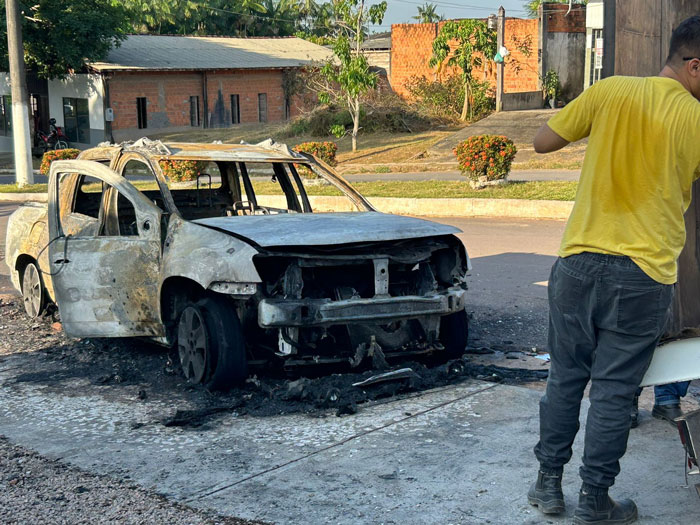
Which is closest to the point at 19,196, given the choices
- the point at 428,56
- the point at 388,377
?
the point at 388,377

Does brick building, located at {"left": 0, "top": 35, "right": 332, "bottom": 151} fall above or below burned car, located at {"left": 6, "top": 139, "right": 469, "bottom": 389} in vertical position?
above

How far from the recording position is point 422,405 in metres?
5.69

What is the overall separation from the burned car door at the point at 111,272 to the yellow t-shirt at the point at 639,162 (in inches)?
137

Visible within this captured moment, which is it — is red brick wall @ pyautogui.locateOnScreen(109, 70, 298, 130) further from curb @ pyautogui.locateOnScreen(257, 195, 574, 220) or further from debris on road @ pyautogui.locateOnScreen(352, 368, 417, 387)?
debris on road @ pyautogui.locateOnScreen(352, 368, 417, 387)

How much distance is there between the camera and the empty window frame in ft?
139

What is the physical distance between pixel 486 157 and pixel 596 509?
1402 centimetres

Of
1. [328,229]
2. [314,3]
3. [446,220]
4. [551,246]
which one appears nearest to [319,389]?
[328,229]

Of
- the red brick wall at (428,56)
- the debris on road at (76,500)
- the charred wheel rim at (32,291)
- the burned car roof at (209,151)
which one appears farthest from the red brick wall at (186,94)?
the debris on road at (76,500)

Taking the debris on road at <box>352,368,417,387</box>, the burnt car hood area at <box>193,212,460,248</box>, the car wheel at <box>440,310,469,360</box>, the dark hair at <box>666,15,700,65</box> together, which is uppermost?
the dark hair at <box>666,15,700,65</box>

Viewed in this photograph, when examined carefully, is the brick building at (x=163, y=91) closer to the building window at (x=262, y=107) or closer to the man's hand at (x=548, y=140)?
the building window at (x=262, y=107)

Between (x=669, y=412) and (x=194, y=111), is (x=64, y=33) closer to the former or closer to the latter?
(x=194, y=111)

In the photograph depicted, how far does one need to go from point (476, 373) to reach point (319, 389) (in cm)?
122

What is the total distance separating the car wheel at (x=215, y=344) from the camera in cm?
579

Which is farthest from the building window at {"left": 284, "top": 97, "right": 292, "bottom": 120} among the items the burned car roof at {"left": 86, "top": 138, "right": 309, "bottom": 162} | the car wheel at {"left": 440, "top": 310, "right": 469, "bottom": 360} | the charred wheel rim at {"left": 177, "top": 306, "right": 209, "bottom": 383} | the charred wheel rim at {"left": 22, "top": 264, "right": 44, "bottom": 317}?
the charred wheel rim at {"left": 177, "top": 306, "right": 209, "bottom": 383}
